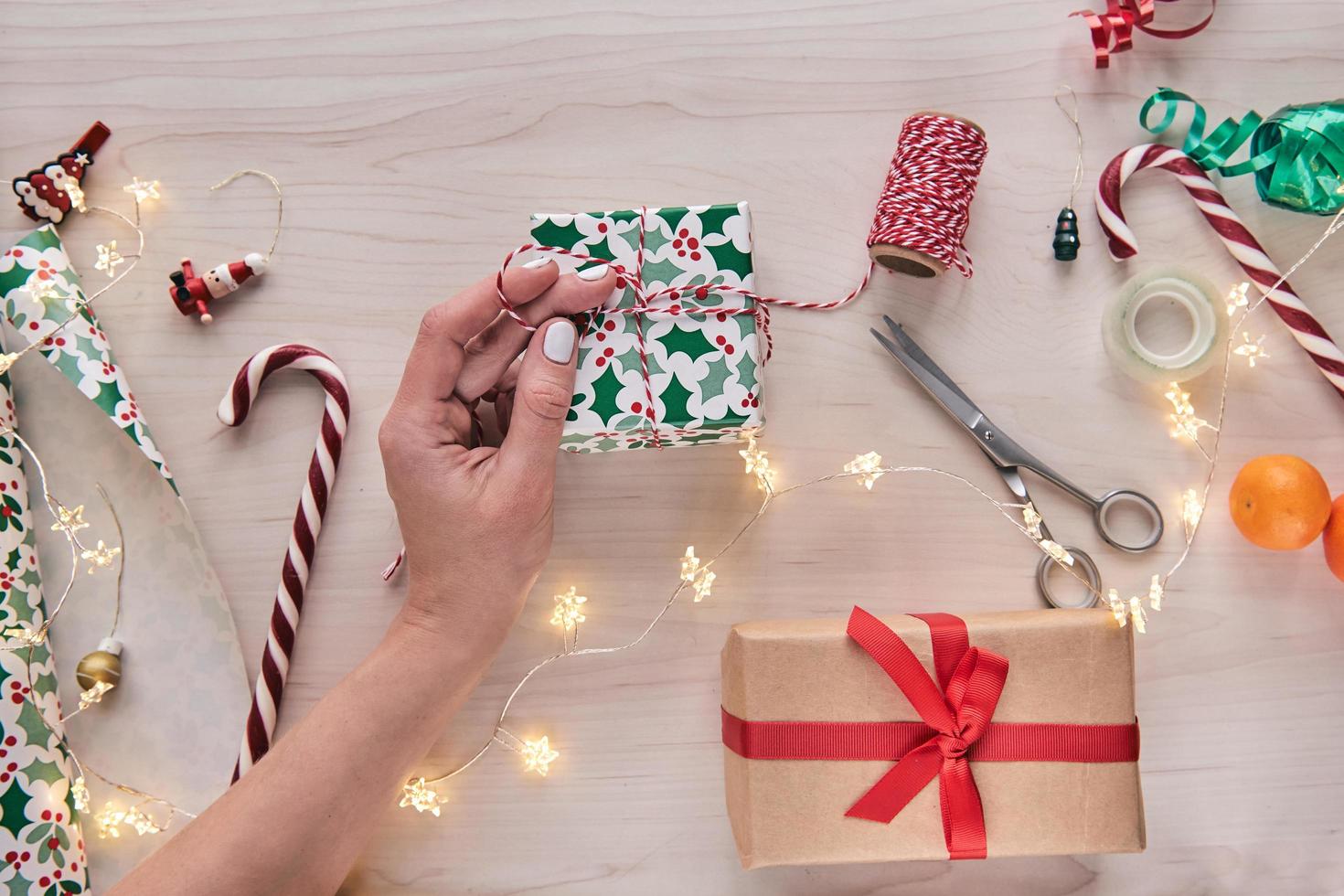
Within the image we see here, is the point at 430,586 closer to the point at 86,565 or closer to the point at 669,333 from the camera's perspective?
the point at 669,333

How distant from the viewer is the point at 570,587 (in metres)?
1.36

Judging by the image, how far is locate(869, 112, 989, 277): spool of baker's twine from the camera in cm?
121

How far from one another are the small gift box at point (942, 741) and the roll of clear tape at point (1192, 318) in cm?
39

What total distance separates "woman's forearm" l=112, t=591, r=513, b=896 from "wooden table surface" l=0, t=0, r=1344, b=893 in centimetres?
15

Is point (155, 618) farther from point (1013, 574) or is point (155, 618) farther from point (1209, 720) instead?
point (1209, 720)

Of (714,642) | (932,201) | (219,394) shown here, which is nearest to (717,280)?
(932,201)

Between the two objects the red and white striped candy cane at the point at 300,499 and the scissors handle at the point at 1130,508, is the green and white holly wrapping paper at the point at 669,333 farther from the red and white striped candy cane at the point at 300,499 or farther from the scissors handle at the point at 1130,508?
the scissors handle at the point at 1130,508

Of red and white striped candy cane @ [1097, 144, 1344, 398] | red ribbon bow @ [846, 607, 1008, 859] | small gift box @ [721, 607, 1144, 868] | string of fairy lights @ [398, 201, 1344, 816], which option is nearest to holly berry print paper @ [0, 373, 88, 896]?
string of fairy lights @ [398, 201, 1344, 816]

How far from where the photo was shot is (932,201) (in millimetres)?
1210

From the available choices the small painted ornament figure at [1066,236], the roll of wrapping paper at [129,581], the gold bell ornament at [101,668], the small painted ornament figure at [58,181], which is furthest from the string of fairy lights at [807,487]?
the small painted ornament figure at [58,181]

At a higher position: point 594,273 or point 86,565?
point 594,273

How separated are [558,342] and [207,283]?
64 cm

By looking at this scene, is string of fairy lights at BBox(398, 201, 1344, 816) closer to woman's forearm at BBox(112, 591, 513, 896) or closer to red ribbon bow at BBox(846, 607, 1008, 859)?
woman's forearm at BBox(112, 591, 513, 896)

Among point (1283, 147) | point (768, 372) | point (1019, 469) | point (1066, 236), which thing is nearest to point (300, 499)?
point (768, 372)
